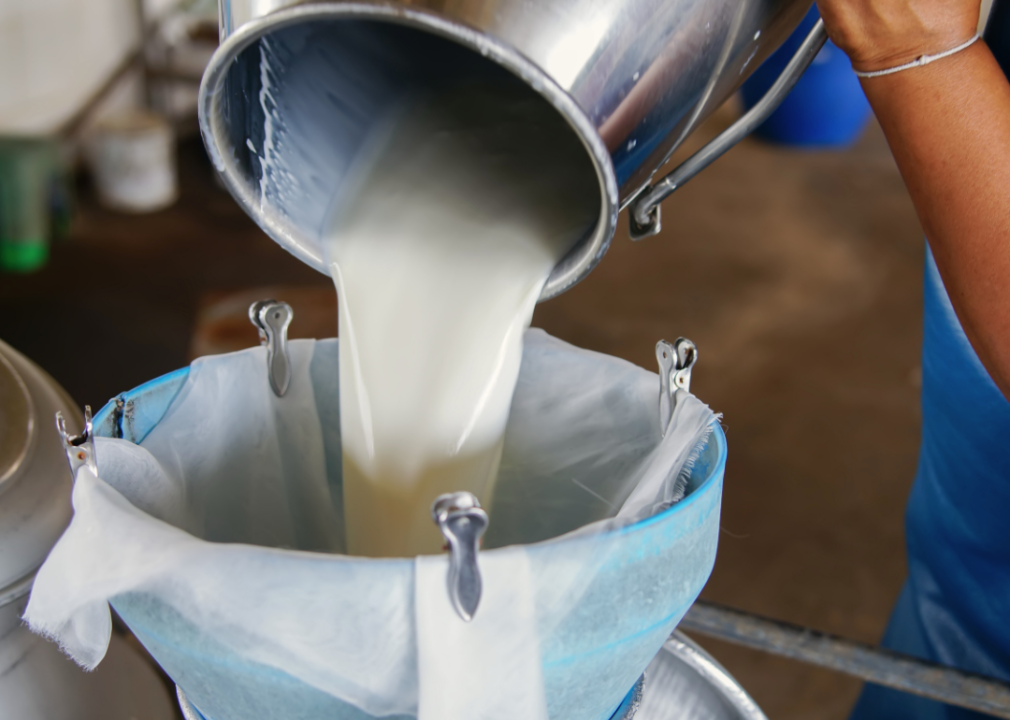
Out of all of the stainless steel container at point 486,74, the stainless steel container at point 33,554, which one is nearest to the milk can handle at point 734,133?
the stainless steel container at point 486,74

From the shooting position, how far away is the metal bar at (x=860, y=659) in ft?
1.94

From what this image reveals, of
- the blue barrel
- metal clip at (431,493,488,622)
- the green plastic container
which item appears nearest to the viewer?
metal clip at (431,493,488,622)

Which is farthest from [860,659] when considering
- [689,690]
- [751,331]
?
[751,331]

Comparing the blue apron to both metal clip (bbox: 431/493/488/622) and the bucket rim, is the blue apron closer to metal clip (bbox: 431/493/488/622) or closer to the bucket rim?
the bucket rim

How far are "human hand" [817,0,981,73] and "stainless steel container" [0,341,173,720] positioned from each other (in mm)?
510

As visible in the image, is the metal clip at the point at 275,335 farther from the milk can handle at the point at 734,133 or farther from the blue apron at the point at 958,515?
the blue apron at the point at 958,515

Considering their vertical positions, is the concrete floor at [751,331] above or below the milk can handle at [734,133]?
below

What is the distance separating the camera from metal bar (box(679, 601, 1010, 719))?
59 centimetres

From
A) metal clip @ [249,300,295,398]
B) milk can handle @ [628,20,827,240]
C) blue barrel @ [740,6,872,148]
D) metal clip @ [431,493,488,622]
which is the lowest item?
blue barrel @ [740,6,872,148]

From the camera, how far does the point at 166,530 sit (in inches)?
14.3

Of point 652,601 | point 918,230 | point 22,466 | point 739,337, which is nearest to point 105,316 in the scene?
point 739,337

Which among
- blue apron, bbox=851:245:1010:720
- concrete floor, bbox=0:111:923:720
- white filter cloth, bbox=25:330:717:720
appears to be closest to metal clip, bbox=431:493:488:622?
white filter cloth, bbox=25:330:717:720

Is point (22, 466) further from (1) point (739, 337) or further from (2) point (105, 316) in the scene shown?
(1) point (739, 337)

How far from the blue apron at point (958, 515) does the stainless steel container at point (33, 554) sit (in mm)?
644
